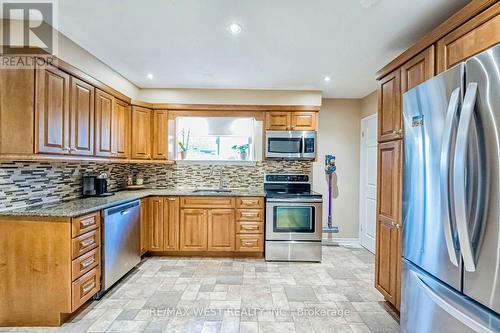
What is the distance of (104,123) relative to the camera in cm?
316

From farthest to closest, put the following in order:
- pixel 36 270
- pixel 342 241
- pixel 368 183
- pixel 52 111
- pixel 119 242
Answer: pixel 342 241 < pixel 368 183 < pixel 119 242 < pixel 52 111 < pixel 36 270

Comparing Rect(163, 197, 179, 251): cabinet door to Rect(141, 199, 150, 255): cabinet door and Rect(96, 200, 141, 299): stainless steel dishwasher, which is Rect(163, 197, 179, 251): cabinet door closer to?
Rect(141, 199, 150, 255): cabinet door

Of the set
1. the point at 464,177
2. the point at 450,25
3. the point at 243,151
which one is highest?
the point at 450,25

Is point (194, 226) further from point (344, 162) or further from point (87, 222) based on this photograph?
point (344, 162)

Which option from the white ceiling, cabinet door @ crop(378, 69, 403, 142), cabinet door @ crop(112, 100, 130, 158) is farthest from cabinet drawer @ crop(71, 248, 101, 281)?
cabinet door @ crop(378, 69, 403, 142)

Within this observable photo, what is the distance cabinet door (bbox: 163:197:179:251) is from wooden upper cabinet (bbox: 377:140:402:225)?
266cm

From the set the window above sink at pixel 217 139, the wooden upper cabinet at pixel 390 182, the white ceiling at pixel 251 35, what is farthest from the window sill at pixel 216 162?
the wooden upper cabinet at pixel 390 182

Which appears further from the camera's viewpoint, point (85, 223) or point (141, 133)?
point (141, 133)

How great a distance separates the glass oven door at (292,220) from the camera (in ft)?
12.3

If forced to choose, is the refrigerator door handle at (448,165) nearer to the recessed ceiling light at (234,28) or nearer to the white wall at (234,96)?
the recessed ceiling light at (234,28)

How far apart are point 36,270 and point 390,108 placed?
134 inches

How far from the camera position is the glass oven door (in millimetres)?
3744

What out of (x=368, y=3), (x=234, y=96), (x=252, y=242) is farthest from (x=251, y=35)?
(x=252, y=242)

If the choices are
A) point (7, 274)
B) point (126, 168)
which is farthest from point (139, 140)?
point (7, 274)
